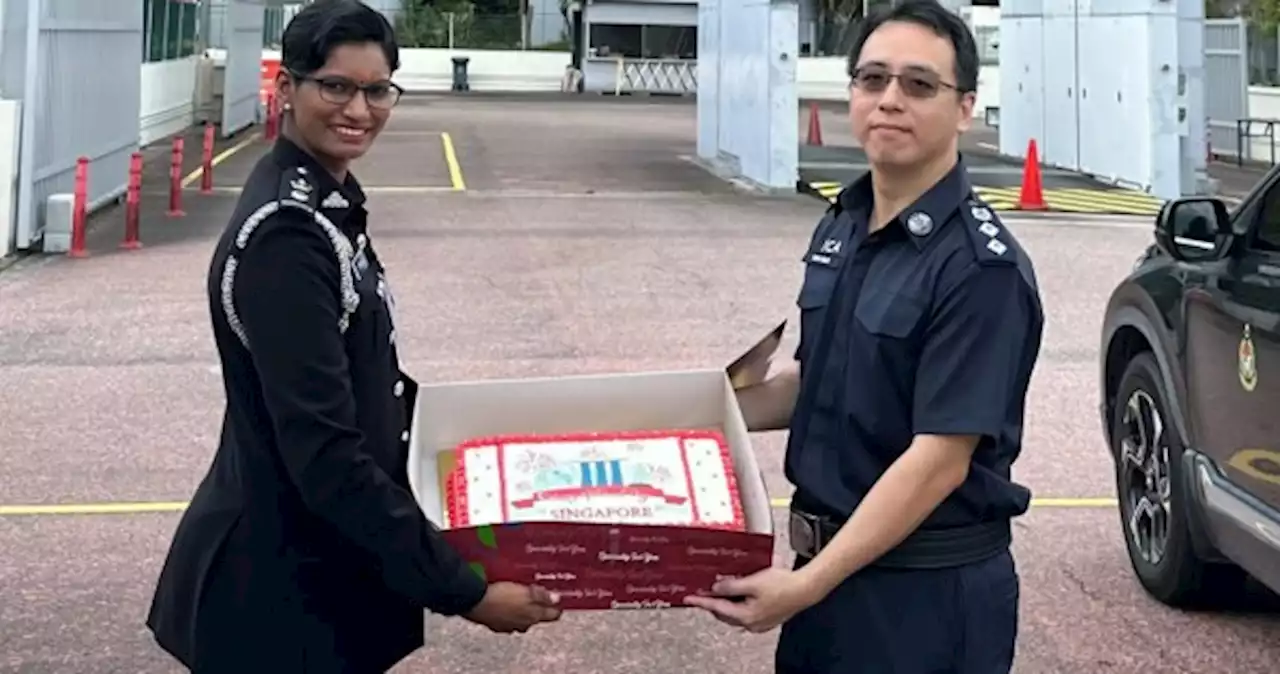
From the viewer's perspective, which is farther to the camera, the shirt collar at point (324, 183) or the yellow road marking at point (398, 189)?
the yellow road marking at point (398, 189)

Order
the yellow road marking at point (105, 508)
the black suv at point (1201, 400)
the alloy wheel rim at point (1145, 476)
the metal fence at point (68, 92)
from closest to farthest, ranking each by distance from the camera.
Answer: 1. the black suv at point (1201, 400)
2. the alloy wheel rim at point (1145, 476)
3. the yellow road marking at point (105, 508)
4. the metal fence at point (68, 92)

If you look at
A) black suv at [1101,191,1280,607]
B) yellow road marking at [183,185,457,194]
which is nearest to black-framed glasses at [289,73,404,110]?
black suv at [1101,191,1280,607]

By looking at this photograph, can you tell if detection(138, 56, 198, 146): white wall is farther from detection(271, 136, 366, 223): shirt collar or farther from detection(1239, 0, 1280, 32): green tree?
detection(271, 136, 366, 223): shirt collar

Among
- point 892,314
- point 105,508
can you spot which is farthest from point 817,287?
point 105,508

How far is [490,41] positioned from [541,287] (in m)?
47.5

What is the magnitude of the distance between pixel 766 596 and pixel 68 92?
14798mm

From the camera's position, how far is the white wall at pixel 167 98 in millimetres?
26375

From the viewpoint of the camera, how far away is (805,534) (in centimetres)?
272

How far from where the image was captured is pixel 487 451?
2.82 meters

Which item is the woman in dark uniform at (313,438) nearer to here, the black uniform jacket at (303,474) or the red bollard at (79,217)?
the black uniform jacket at (303,474)

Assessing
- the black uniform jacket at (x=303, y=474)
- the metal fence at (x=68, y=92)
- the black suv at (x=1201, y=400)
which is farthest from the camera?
the metal fence at (x=68, y=92)

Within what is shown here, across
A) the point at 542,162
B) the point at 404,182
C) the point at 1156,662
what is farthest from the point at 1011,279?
the point at 542,162

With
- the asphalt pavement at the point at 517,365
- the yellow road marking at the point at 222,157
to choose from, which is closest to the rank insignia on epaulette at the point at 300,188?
the asphalt pavement at the point at 517,365

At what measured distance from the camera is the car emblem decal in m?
4.62
